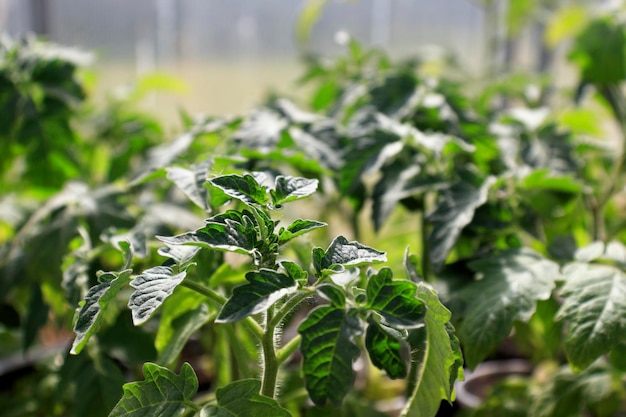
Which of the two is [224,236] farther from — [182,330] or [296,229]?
[182,330]

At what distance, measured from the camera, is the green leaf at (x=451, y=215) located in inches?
27.8

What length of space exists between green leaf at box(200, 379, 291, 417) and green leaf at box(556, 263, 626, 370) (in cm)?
28

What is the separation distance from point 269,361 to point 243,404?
0.14 ft

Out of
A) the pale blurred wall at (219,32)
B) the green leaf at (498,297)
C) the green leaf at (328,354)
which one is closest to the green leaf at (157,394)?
the green leaf at (328,354)

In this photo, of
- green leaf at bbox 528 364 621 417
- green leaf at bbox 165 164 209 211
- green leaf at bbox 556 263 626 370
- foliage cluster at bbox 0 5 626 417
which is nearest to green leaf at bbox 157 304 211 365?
foliage cluster at bbox 0 5 626 417

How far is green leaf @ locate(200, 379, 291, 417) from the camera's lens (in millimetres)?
477

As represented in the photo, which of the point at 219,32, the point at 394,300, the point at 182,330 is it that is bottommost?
the point at 219,32

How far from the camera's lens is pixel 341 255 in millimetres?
486

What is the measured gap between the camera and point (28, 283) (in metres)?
0.83

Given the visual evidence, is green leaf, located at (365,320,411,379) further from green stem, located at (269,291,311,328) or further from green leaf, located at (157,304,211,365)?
green leaf, located at (157,304,211,365)

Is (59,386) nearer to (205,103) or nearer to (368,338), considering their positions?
(368,338)

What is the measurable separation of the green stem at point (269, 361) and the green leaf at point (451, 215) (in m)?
0.25

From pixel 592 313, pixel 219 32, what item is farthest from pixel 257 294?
pixel 219 32

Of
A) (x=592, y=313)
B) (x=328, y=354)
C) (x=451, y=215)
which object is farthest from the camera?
(x=451, y=215)
